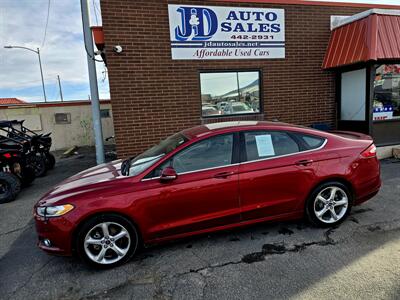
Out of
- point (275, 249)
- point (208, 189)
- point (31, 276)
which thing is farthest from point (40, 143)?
point (275, 249)

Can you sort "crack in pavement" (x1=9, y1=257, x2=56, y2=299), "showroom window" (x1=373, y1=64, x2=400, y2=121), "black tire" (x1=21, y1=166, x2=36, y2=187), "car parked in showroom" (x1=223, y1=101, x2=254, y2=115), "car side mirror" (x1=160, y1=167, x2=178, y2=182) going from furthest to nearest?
"car parked in showroom" (x1=223, y1=101, x2=254, y2=115), "showroom window" (x1=373, y1=64, x2=400, y2=121), "black tire" (x1=21, y1=166, x2=36, y2=187), "car side mirror" (x1=160, y1=167, x2=178, y2=182), "crack in pavement" (x1=9, y1=257, x2=56, y2=299)

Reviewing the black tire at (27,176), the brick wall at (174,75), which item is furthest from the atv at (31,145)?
the brick wall at (174,75)

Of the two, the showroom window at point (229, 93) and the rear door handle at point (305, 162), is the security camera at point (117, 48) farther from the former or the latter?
the rear door handle at point (305, 162)

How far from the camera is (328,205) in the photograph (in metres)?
3.79

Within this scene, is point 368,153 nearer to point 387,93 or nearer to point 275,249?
point 275,249

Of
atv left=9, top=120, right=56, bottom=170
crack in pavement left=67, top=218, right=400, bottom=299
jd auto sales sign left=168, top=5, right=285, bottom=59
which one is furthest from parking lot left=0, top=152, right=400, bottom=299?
atv left=9, top=120, right=56, bottom=170

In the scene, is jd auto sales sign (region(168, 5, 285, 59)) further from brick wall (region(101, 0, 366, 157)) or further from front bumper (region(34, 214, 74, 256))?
front bumper (region(34, 214, 74, 256))

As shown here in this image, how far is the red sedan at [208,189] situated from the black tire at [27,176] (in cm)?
404

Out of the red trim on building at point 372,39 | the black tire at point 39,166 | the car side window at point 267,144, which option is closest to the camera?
the car side window at point 267,144

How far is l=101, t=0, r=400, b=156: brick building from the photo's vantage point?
6566mm

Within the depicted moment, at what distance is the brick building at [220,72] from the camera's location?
6.57m

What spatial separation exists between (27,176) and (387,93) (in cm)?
955

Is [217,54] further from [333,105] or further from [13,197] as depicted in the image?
[13,197]

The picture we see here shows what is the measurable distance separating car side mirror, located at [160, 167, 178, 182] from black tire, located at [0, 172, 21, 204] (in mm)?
4523
